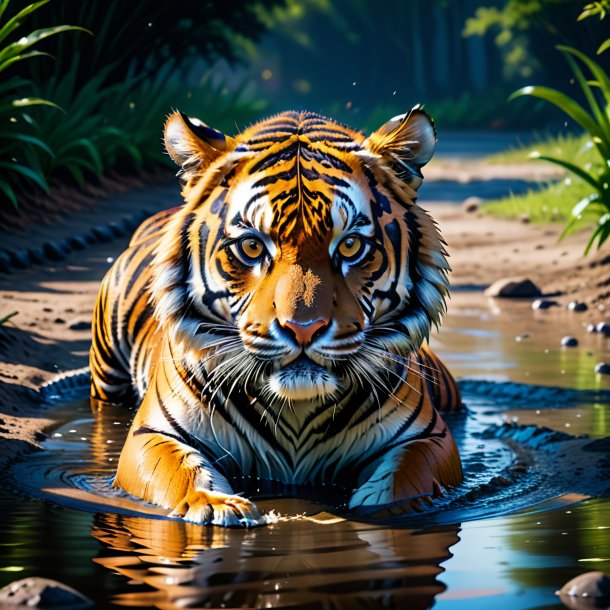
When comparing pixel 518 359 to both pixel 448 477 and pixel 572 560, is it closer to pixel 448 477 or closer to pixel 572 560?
pixel 448 477

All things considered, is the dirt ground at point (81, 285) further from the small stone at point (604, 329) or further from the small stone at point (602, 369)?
the small stone at point (602, 369)

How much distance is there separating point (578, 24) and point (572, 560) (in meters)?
26.2

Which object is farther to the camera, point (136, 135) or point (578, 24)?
point (578, 24)

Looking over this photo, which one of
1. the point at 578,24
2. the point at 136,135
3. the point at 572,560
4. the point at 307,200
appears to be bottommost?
the point at 572,560

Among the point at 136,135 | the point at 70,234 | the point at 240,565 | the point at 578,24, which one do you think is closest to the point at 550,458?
the point at 240,565

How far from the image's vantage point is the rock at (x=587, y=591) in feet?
10.7

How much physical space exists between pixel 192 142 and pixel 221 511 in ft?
4.08

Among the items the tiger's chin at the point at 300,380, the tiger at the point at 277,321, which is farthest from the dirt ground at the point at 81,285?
the tiger's chin at the point at 300,380

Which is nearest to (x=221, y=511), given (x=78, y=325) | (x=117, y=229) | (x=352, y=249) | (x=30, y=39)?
(x=352, y=249)

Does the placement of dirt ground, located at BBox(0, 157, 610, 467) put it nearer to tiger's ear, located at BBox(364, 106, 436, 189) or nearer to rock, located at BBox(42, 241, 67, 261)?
rock, located at BBox(42, 241, 67, 261)

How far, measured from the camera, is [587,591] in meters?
3.32

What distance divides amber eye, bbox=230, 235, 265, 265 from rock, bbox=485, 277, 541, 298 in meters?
6.03

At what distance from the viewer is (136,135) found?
14.9m

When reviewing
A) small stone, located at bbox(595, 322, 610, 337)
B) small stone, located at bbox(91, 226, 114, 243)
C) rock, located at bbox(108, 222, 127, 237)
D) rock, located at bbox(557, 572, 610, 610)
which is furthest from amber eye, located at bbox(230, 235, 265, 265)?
rock, located at bbox(108, 222, 127, 237)
